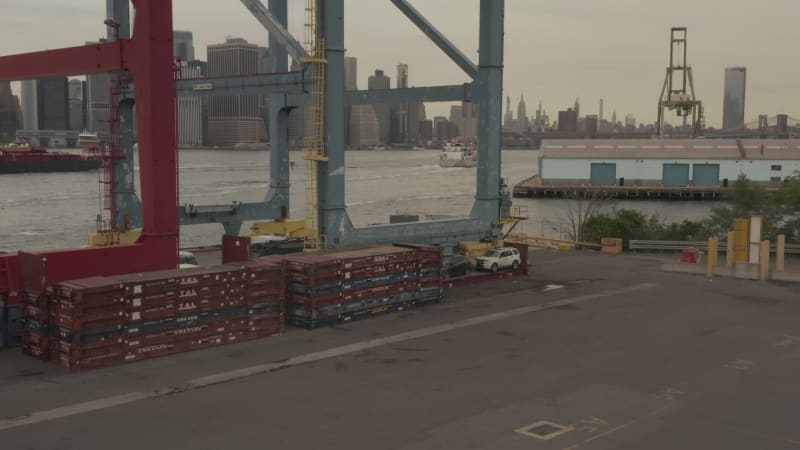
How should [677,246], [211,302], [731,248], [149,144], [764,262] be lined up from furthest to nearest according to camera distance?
[677,246]
[731,248]
[764,262]
[149,144]
[211,302]

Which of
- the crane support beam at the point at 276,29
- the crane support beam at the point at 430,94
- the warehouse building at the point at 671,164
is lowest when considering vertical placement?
the warehouse building at the point at 671,164

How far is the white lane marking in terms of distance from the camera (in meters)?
14.4

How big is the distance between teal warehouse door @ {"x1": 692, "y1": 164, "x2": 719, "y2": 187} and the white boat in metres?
85.3

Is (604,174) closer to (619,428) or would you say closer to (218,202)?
(218,202)

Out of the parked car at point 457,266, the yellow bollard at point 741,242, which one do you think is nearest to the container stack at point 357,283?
the parked car at point 457,266

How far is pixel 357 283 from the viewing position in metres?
23.1

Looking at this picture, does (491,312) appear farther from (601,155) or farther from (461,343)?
(601,155)

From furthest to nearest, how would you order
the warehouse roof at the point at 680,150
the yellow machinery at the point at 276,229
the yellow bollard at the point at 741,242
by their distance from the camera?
Answer: the warehouse roof at the point at 680,150
the yellow machinery at the point at 276,229
the yellow bollard at the point at 741,242

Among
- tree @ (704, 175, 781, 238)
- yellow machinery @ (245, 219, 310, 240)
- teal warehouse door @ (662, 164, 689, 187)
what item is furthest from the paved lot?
teal warehouse door @ (662, 164, 689, 187)

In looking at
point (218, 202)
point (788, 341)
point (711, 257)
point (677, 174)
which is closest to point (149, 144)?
point (788, 341)

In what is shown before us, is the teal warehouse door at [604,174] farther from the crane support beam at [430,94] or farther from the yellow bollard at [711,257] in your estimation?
the crane support beam at [430,94]

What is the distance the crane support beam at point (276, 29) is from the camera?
111 ft

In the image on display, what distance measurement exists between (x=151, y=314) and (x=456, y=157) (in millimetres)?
167998

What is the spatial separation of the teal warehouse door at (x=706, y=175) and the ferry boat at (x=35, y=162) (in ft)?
308
